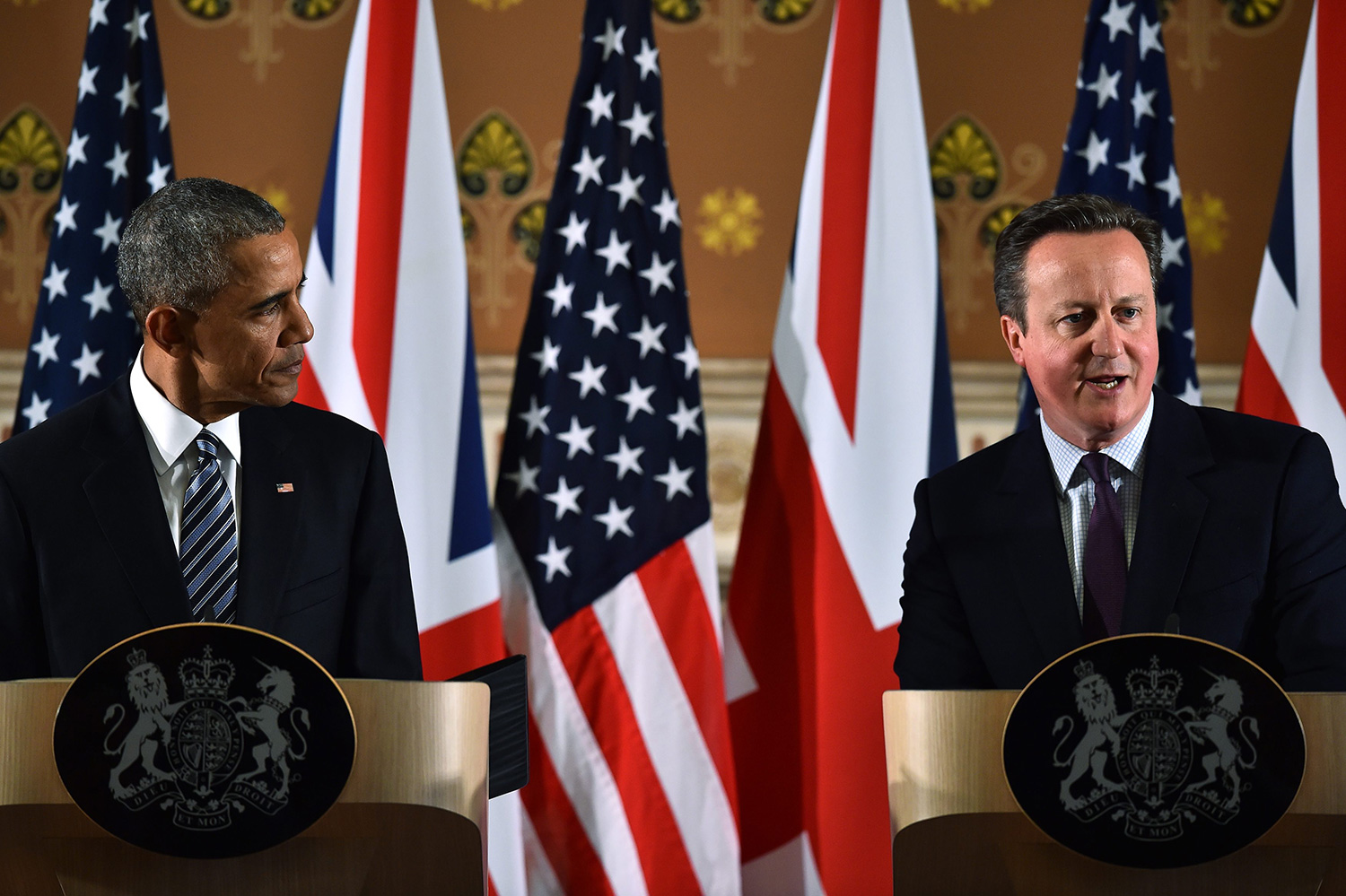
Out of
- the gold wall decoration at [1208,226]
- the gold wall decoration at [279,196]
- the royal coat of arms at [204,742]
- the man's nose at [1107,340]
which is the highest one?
the gold wall decoration at [279,196]

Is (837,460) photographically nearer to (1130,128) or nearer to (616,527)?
(616,527)

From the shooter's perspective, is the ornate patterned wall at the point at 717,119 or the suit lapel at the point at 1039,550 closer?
the suit lapel at the point at 1039,550

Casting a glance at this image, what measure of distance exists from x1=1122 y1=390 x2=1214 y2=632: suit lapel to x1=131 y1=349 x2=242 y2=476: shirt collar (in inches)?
43.4

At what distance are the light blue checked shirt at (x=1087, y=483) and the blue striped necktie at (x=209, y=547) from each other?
102 centimetres

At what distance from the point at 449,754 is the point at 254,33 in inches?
108

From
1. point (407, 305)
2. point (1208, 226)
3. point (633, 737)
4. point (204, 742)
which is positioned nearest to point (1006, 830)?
point (204, 742)

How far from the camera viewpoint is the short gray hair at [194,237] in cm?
174

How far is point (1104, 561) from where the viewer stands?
66.1 inches

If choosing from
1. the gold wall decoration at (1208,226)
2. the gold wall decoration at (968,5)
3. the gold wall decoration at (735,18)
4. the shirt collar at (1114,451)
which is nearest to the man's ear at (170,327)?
the shirt collar at (1114,451)

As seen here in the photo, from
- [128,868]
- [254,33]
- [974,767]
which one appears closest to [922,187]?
[254,33]

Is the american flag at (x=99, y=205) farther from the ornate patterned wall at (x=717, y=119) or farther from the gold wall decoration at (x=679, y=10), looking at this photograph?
the gold wall decoration at (x=679, y=10)

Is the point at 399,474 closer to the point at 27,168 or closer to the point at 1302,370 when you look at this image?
the point at 27,168

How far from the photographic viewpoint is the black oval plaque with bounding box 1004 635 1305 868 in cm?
119

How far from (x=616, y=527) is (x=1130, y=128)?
4.73 ft
